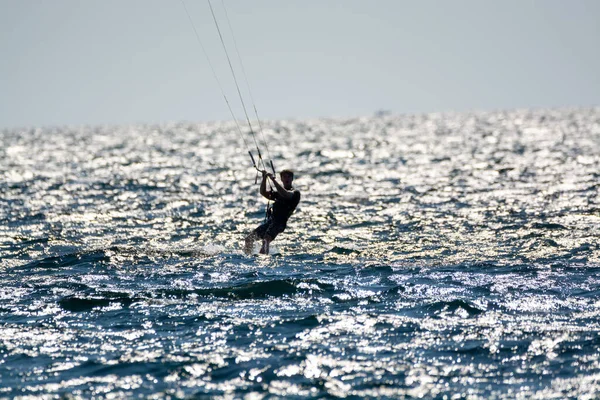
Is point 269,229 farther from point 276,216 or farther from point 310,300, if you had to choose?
point 310,300

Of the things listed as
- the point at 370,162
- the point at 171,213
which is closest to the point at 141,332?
the point at 171,213

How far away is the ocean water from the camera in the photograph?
28.2 feet

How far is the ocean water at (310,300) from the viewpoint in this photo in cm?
860

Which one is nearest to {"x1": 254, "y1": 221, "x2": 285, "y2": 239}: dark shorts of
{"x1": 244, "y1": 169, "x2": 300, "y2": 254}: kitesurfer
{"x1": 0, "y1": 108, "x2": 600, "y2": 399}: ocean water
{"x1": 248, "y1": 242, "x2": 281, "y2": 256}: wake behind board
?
{"x1": 244, "y1": 169, "x2": 300, "y2": 254}: kitesurfer

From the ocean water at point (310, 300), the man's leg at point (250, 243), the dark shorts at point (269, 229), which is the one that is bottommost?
the ocean water at point (310, 300)

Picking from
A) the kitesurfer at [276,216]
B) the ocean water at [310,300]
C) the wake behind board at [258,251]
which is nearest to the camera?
the ocean water at [310,300]

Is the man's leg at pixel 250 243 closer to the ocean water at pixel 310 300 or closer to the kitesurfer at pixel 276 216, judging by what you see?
the kitesurfer at pixel 276 216

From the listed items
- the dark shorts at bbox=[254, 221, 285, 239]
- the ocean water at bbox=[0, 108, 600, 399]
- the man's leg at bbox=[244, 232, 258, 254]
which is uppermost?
the dark shorts at bbox=[254, 221, 285, 239]

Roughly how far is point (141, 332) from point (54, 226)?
12020 millimetres

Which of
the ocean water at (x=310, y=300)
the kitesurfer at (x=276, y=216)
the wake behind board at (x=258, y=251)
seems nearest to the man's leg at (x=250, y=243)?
the kitesurfer at (x=276, y=216)

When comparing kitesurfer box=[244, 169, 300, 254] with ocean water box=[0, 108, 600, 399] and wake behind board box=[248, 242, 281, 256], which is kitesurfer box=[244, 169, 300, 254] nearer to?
wake behind board box=[248, 242, 281, 256]

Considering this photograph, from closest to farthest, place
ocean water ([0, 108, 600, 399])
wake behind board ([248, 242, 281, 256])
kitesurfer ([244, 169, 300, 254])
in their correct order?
ocean water ([0, 108, 600, 399]) < kitesurfer ([244, 169, 300, 254]) < wake behind board ([248, 242, 281, 256])

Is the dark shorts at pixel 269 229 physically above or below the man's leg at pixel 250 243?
above

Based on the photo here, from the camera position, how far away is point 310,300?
39.4 feet
